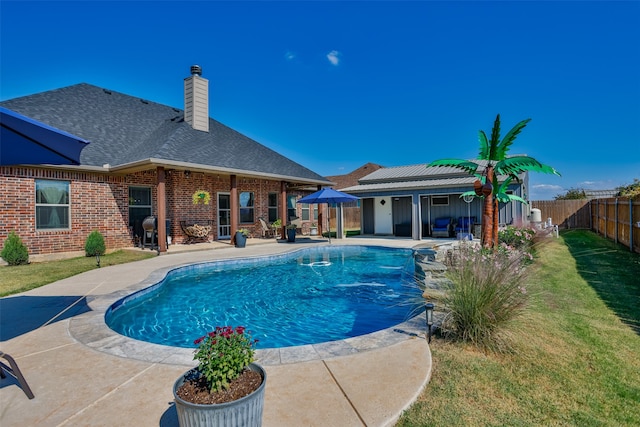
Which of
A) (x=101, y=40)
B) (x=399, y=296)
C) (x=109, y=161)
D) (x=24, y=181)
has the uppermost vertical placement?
(x=101, y=40)

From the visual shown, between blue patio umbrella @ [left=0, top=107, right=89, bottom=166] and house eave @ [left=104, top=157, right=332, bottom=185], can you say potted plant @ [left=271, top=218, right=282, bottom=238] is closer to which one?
house eave @ [left=104, top=157, right=332, bottom=185]

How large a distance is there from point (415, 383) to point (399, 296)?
422 centimetres

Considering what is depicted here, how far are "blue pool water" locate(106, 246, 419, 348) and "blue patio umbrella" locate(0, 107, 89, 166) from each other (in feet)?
8.22

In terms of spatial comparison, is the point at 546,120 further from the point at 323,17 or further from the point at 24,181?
the point at 24,181

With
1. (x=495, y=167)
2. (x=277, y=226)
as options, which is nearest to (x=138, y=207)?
(x=277, y=226)

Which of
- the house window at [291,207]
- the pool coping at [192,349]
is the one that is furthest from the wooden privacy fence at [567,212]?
the pool coping at [192,349]

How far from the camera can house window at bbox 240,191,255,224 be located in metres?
16.0

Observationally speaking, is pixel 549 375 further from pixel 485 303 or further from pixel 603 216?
pixel 603 216

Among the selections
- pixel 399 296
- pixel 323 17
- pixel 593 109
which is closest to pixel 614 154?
pixel 593 109

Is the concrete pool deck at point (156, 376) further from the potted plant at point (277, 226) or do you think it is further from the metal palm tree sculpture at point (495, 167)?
the potted plant at point (277, 226)

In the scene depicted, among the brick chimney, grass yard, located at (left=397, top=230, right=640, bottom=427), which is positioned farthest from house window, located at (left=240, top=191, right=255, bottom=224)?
grass yard, located at (left=397, top=230, right=640, bottom=427)

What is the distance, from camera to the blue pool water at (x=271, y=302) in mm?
5020

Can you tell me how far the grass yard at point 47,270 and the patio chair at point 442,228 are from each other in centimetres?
1321

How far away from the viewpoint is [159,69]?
15492mm
